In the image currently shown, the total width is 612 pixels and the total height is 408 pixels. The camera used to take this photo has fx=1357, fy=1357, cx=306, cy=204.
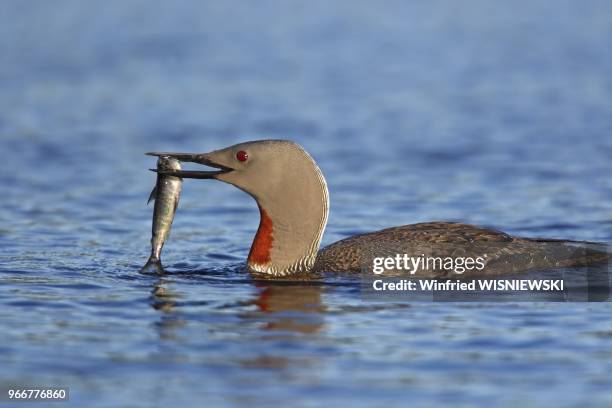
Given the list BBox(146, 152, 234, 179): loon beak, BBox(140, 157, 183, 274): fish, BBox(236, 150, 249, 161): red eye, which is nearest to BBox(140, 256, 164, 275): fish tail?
BBox(140, 157, 183, 274): fish

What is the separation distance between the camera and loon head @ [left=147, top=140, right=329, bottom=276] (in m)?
9.52

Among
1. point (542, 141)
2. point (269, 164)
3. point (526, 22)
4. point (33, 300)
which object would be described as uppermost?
point (526, 22)

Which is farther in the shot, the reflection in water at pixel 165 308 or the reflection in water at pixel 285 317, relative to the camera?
the reflection in water at pixel 165 308

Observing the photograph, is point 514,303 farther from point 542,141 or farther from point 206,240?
point 542,141

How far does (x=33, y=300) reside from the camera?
876cm

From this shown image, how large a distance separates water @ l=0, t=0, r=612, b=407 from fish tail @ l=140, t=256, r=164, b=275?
11cm

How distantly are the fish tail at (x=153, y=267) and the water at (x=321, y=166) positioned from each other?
4.3 inches

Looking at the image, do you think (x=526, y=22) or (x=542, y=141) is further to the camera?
(x=526, y=22)

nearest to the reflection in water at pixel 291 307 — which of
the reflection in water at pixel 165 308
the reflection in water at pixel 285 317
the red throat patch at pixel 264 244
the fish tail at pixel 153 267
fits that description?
the reflection in water at pixel 285 317

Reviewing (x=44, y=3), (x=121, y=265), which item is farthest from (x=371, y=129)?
(x=44, y=3)

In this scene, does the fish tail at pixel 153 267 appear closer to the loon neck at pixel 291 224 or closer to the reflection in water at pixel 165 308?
the reflection in water at pixel 165 308

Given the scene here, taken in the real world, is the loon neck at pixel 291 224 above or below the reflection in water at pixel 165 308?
above

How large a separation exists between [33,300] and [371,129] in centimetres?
988

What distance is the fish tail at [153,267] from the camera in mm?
9609
